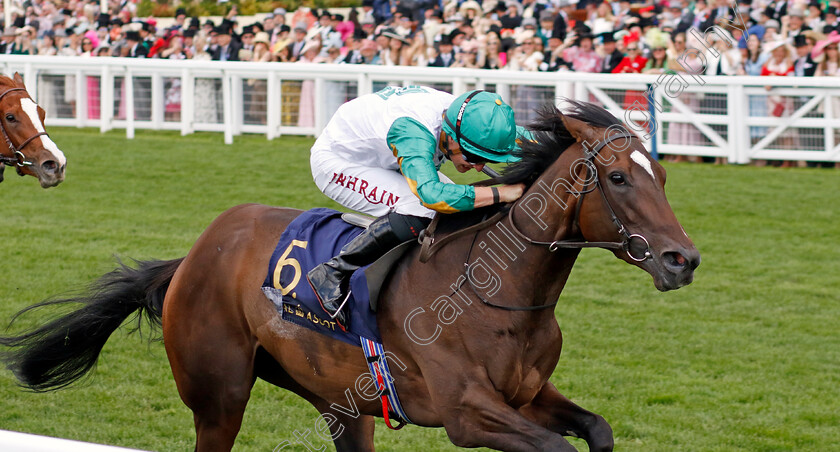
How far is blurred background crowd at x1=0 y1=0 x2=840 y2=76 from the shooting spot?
1087cm

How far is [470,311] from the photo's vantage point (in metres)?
3.30

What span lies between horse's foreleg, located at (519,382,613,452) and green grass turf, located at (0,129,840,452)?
1.18m

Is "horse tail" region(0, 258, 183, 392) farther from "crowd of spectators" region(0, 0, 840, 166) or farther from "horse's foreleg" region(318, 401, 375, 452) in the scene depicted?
"crowd of spectators" region(0, 0, 840, 166)

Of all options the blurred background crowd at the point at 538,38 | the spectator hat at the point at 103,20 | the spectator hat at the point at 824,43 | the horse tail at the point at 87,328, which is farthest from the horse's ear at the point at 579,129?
the spectator hat at the point at 103,20

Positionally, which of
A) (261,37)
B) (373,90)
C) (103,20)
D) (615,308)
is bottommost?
(103,20)

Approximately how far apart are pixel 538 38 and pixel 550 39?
1.49 feet

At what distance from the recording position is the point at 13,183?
35.8 feet

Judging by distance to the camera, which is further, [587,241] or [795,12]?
[795,12]

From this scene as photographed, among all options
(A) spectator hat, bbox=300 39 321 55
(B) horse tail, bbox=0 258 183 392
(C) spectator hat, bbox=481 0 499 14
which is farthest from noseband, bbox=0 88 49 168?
(C) spectator hat, bbox=481 0 499 14

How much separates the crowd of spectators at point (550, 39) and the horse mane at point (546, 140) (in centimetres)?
763

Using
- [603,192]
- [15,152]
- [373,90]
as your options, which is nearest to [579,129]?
[603,192]

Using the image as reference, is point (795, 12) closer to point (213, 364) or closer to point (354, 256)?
point (354, 256)

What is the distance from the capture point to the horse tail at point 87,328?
4.27 meters

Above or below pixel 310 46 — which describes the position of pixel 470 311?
above
